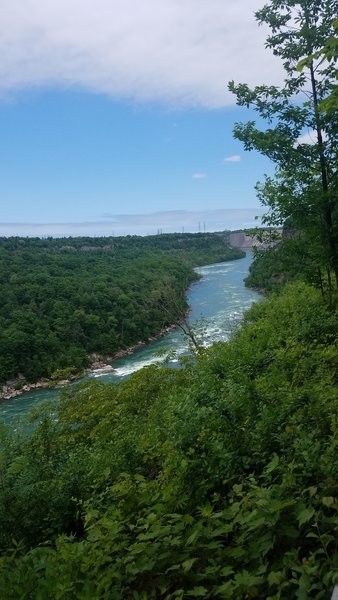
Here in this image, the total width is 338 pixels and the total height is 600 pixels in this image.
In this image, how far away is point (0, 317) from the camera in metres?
44.9

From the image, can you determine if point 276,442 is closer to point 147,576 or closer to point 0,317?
point 147,576

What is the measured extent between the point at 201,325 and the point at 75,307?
109 ft

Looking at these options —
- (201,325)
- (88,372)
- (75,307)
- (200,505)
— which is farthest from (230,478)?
(75,307)

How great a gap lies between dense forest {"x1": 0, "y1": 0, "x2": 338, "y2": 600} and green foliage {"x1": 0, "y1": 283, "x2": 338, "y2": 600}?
0.01m

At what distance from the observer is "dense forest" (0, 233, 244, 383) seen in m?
41.2

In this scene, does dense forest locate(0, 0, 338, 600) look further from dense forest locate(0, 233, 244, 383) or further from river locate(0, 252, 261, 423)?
dense forest locate(0, 233, 244, 383)

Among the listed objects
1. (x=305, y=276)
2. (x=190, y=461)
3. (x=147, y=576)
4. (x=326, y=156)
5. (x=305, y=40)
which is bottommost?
(x=147, y=576)

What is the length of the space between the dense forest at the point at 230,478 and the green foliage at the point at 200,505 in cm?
1

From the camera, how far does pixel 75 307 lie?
2057 inches

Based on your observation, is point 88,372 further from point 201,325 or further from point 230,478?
point 230,478

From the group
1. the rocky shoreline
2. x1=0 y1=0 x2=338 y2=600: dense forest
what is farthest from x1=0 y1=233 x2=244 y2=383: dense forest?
x1=0 y1=0 x2=338 y2=600: dense forest

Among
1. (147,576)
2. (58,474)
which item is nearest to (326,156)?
(58,474)

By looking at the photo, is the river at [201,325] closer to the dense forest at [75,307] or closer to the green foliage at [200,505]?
the dense forest at [75,307]

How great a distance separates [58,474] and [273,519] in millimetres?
3694
